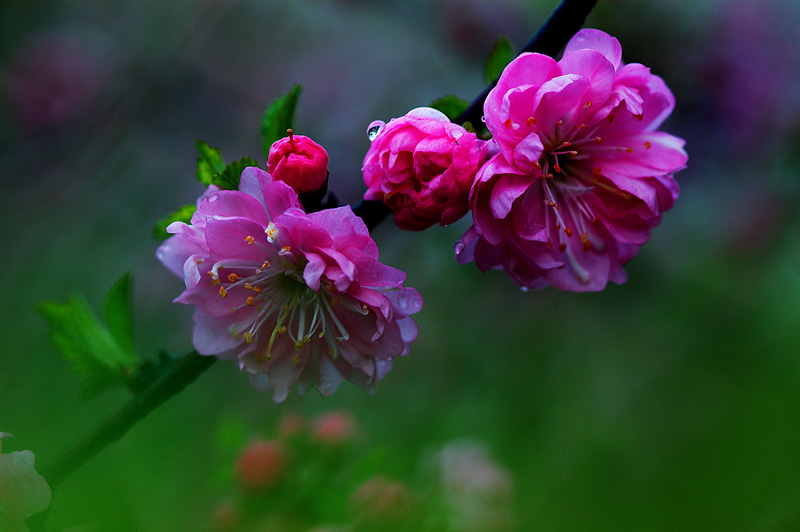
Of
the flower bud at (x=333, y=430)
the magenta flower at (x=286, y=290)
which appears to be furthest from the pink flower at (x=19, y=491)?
the flower bud at (x=333, y=430)

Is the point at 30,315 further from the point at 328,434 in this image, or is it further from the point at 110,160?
the point at 328,434

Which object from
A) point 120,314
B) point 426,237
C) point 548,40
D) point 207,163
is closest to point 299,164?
point 207,163

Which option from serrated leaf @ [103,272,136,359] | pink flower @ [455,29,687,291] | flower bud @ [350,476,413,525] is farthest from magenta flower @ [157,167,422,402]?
flower bud @ [350,476,413,525]

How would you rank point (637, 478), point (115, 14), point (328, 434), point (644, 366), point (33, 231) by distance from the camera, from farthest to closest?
1. point (115, 14)
2. point (33, 231)
3. point (644, 366)
4. point (637, 478)
5. point (328, 434)

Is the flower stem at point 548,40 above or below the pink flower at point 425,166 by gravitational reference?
above

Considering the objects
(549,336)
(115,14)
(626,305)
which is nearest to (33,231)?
(115,14)

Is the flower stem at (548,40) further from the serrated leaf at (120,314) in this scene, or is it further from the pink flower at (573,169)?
the serrated leaf at (120,314)

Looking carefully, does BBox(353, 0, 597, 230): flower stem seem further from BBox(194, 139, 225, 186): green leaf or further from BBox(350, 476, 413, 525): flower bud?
BBox(350, 476, 413, 525): flower bud
